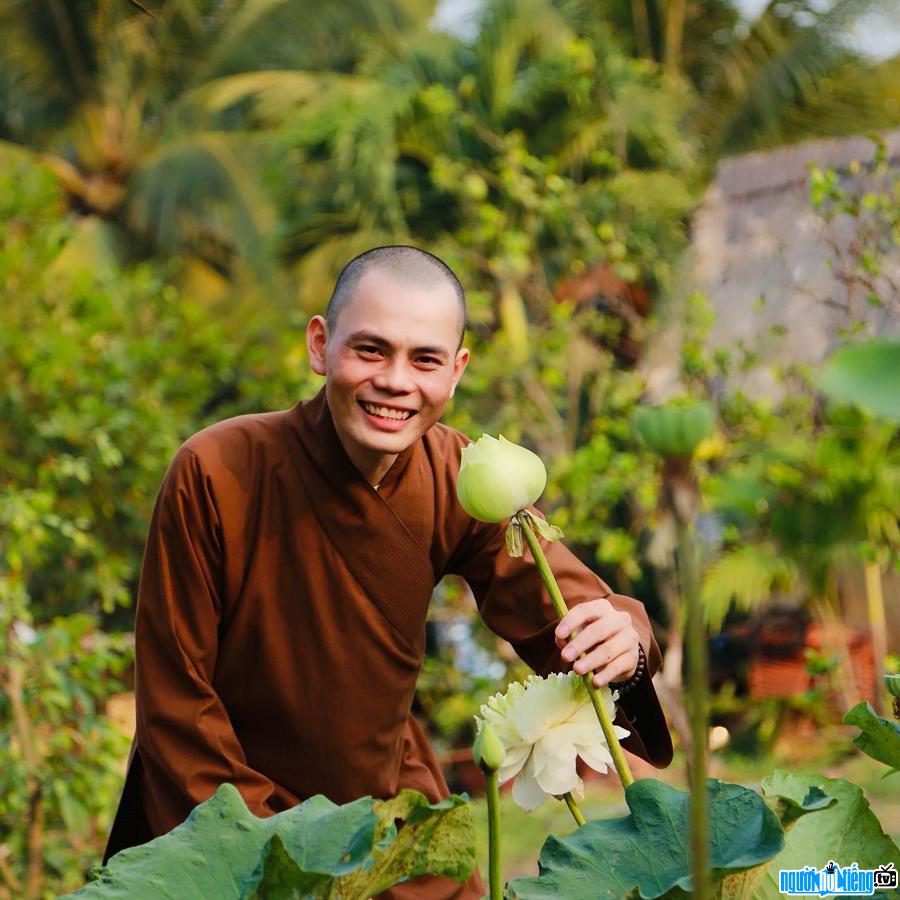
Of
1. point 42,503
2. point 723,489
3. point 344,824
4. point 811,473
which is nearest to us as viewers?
point 344,824

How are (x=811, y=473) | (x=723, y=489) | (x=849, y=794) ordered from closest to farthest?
(x=849, y=794), (x=723, y=489), (x=811, y=473)

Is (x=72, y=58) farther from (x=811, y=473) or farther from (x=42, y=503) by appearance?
(x=42, y=503)

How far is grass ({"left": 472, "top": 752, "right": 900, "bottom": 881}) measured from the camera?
19.0ft

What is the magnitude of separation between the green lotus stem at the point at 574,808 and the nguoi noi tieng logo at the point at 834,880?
191mm

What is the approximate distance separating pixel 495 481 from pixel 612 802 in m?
5.66

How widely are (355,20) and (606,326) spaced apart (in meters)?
7.92

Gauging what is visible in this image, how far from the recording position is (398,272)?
205 centimetres

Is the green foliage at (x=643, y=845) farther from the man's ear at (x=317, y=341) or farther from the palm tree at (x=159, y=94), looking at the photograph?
the palm tree at (x=159, y=94)

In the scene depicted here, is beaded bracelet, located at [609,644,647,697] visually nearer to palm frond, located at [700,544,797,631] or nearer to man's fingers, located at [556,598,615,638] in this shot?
man's fingers, located at [556,598,615,638]

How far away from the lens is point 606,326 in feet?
23.8

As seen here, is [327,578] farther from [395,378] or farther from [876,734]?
[876,734]

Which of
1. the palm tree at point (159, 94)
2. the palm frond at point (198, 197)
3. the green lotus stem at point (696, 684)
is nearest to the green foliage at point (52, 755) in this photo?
the green lotus stem at point (696, 684)

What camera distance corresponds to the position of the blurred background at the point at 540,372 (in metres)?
4.57

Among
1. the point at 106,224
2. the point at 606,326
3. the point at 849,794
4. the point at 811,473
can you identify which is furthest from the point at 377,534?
the point at 106,224
